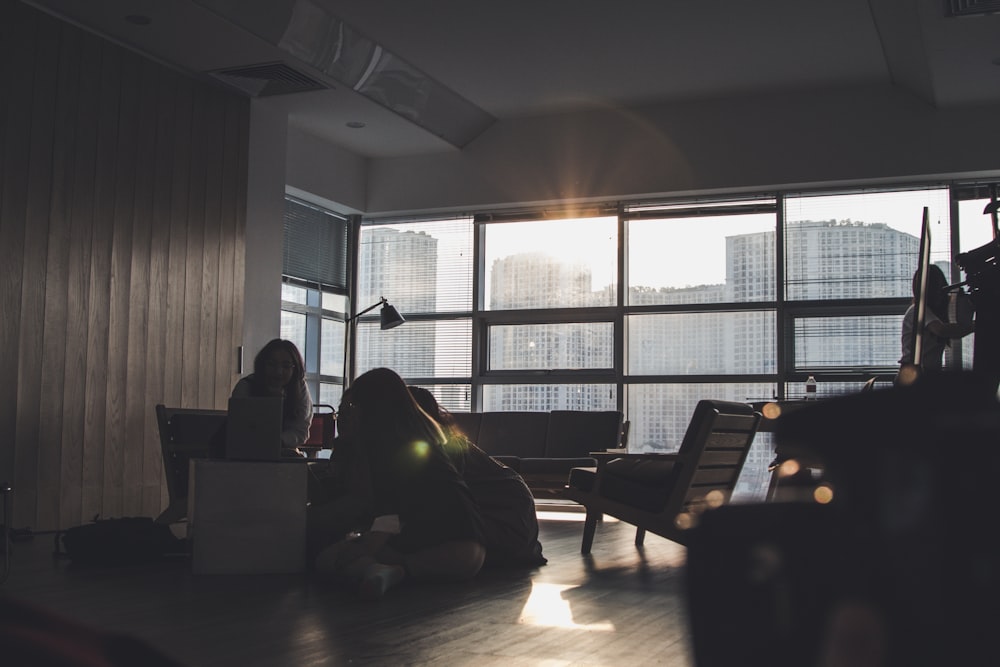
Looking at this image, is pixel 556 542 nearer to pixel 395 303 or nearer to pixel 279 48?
pixel 279 48

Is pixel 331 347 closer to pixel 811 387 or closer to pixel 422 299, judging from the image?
pixel 422 299

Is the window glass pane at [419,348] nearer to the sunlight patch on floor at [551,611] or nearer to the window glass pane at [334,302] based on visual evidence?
the window glass pane at [334,302]

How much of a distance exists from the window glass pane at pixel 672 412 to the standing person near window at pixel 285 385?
4675 mm

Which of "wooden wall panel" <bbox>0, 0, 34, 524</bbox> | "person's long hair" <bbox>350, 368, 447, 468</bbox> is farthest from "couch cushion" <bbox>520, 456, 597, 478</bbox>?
"person's long hair" <bbox>350, 368, 447, 468</bbox>

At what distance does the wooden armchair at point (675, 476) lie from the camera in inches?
191

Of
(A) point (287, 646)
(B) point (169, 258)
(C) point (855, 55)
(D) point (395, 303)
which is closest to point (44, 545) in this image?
(B) point (169, 258)

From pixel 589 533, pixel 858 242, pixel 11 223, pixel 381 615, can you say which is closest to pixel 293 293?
pixel 11 223

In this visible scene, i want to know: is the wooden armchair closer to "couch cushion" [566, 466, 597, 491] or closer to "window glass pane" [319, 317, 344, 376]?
"couch cushion" [566, 466, 597, 491]

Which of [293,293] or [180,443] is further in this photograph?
[293,293]

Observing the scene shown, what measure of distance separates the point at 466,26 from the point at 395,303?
3785 mm

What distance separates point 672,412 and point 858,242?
232cm

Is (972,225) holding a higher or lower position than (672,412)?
higher

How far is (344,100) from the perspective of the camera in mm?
8578

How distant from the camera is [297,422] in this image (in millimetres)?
5375
